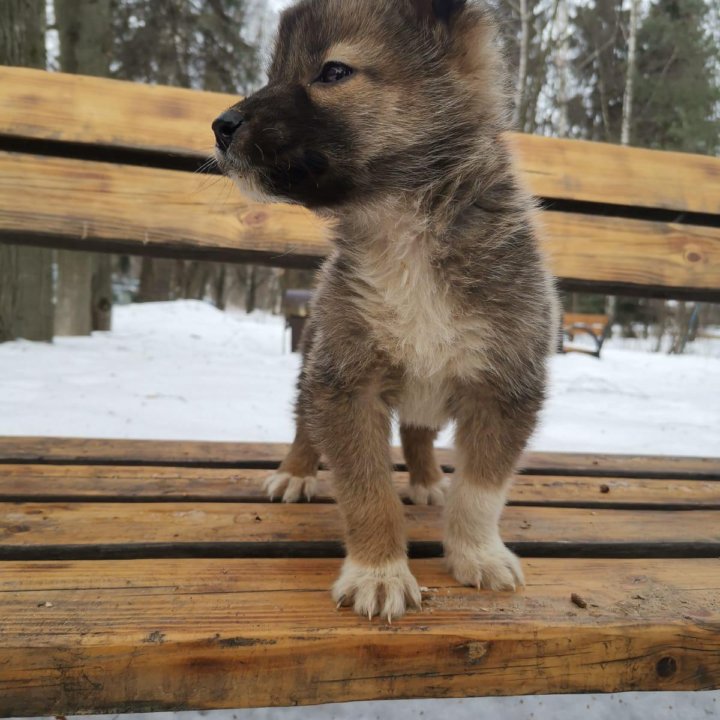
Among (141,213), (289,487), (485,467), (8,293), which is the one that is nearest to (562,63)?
(8,293)

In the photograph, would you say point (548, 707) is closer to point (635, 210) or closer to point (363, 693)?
point (363, 693)

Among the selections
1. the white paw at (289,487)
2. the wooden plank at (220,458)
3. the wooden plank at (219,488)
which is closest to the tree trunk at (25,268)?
the wooden plank at (220,458)

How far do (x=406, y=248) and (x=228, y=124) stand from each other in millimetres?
566

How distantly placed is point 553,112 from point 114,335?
44.6 ft

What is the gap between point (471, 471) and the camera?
170 cm

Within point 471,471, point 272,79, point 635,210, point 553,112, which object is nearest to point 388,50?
point 272,79

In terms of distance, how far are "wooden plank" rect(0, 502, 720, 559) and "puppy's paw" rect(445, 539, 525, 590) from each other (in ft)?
0.73

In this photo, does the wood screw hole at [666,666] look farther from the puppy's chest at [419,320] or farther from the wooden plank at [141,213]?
the wooden plank at [141,213]

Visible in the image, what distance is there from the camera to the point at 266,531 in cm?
184

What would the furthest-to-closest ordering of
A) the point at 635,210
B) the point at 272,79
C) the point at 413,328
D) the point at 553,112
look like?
the point at 553,112 < the point at 635,210 < the point at 272,79 < the point at 413,328

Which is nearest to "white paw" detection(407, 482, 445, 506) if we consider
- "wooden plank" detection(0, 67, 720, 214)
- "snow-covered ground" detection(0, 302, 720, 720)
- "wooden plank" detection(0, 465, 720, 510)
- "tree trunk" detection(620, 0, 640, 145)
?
"wooden plank" detection(0, 465, 720, 510)

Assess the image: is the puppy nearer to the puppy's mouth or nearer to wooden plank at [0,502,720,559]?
the puppy's mouth

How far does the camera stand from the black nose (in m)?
1.56

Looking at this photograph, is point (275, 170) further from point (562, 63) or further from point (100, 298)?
point (562, 63)
